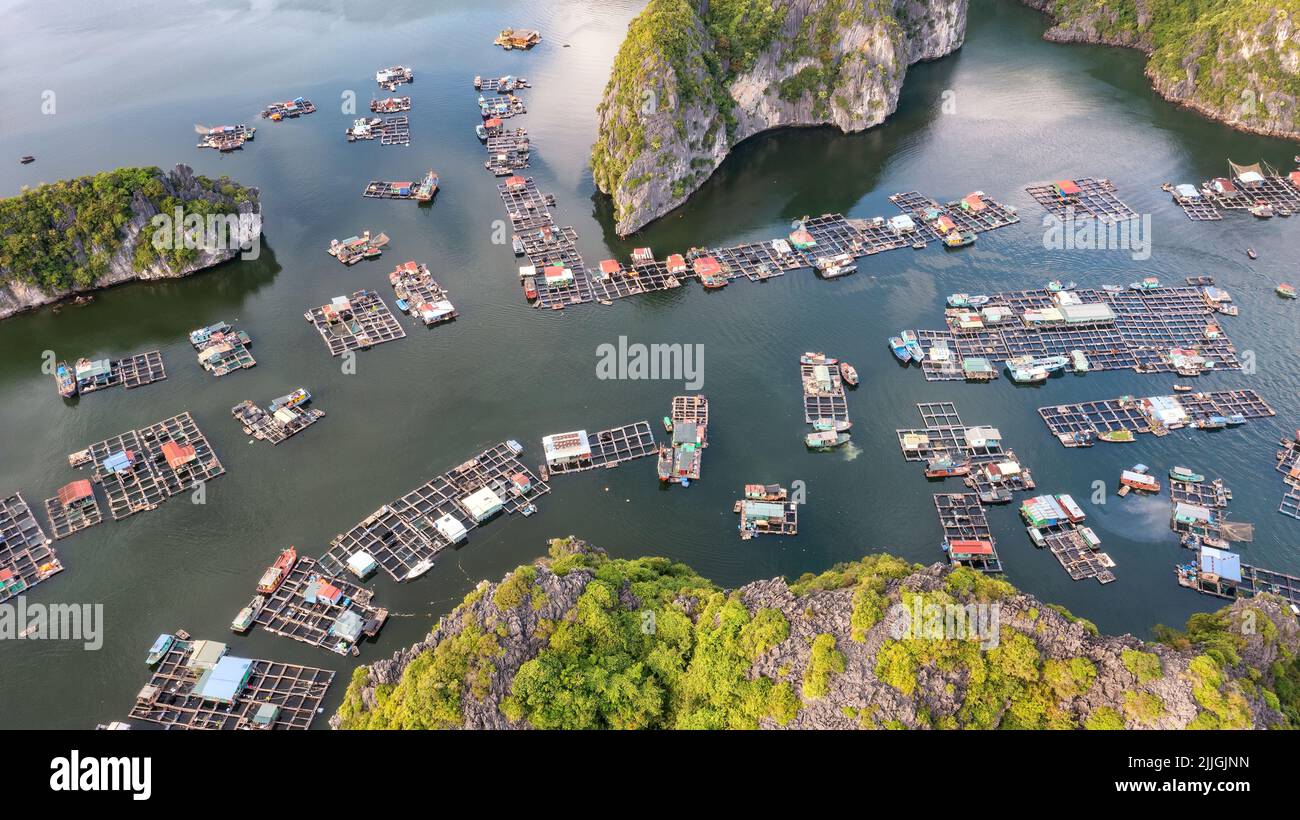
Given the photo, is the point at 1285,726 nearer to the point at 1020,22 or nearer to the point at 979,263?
the point at 979,263

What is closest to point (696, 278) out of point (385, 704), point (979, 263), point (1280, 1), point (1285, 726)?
point (979, 263)

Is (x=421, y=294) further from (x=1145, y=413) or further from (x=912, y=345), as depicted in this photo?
(x=1145, y=413)

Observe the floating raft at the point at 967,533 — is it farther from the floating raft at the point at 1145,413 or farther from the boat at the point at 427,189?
the boat at the point at 427,189

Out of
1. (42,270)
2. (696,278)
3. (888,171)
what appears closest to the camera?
(42,270)

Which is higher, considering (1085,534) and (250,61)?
(250,61)

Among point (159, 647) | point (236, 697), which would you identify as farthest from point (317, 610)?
point (159, 647)

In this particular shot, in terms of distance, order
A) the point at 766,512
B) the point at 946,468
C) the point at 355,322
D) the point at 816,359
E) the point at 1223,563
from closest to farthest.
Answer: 1. the point at 1223,563
2. the point at 766,512
3. the point at 946,468
4. the point at 816,359
5. the point at 355,322

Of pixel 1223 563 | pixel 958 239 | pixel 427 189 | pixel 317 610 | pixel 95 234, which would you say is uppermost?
pixel 95 234
